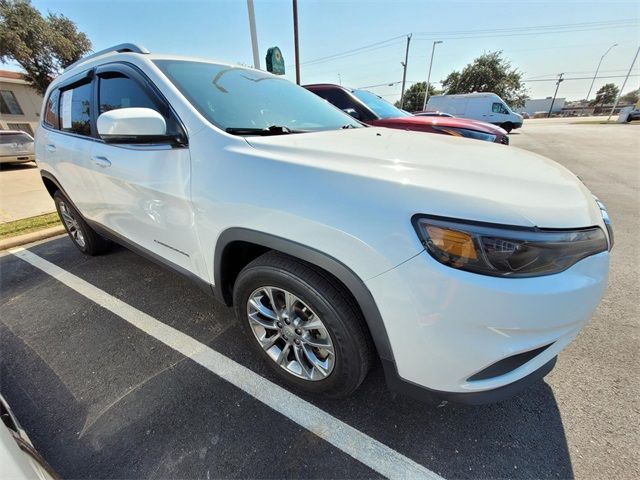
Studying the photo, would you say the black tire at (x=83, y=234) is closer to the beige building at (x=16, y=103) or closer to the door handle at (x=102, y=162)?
the door handle at (x=102, y=162)

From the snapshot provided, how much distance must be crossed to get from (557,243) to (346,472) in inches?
52.7

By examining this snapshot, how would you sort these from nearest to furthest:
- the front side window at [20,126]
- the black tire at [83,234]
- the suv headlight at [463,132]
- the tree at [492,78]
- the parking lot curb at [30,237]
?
the black tire at [83,234] < the parking lot curb at [30,237] < the suv headlight at [463,132] < the front side window at [20,126] < the tree at [492,78]

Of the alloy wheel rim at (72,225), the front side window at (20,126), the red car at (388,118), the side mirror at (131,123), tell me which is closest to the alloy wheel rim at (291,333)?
the side mirror at (131,123)

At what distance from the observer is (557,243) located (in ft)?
3.63

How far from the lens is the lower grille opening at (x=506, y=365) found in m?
1.21

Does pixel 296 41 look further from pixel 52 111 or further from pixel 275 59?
pixel 52 111

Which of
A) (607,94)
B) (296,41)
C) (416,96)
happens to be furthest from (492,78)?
(607,94)

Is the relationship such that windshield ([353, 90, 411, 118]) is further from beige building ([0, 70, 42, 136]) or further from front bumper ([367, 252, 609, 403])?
beige building ([0, 70, 42, 136])

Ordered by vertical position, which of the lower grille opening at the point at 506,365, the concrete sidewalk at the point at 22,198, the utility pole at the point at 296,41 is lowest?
the concrete sidewalk at the point at 22,198

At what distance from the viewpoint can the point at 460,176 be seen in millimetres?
1242

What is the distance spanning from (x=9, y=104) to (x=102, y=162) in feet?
104

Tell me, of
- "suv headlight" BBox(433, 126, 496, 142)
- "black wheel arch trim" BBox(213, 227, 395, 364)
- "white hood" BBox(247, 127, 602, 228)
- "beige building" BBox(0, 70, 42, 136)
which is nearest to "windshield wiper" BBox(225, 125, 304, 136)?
"white hood" BBox(247, 127, 602, 228)

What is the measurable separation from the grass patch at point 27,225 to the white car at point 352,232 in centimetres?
336

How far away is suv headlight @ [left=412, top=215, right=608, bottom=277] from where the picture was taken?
1075mm
